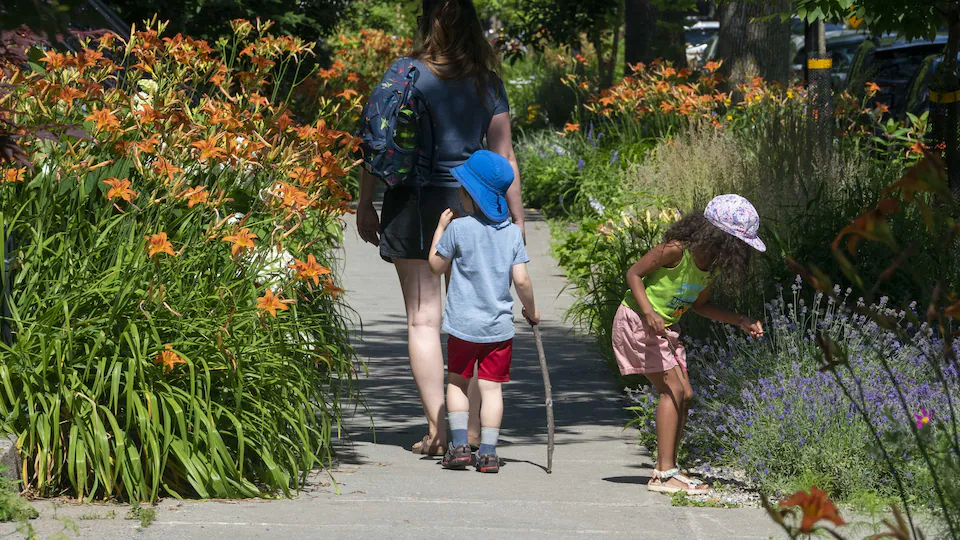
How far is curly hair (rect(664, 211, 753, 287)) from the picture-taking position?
466 cm

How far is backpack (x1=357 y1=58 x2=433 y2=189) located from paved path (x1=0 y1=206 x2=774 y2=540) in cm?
113

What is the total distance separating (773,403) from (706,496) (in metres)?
0.43

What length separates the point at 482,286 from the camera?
4.94 metres

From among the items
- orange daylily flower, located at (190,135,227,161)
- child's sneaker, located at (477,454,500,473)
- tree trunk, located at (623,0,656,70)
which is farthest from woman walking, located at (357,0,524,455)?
tree trunk, located at (623,0,656,70)

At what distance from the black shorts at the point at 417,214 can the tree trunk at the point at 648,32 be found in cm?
1090

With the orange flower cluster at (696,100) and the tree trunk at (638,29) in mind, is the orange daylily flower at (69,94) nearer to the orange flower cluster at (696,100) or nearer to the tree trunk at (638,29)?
the orange flower cluster at (696,100)

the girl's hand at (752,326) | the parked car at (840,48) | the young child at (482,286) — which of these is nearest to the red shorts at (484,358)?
the young child at (482,286)

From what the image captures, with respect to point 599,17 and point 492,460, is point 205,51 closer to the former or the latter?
point 492,460

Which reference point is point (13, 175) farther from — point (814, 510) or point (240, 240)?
point (814, 510)

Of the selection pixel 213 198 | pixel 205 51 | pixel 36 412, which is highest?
pixel 205 51

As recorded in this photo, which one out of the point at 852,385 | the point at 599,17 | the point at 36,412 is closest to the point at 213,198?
the point at 36,412

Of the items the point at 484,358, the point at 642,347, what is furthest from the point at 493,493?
the point at 642,347

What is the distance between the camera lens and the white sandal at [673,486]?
4598mm

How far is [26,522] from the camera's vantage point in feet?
12.6
